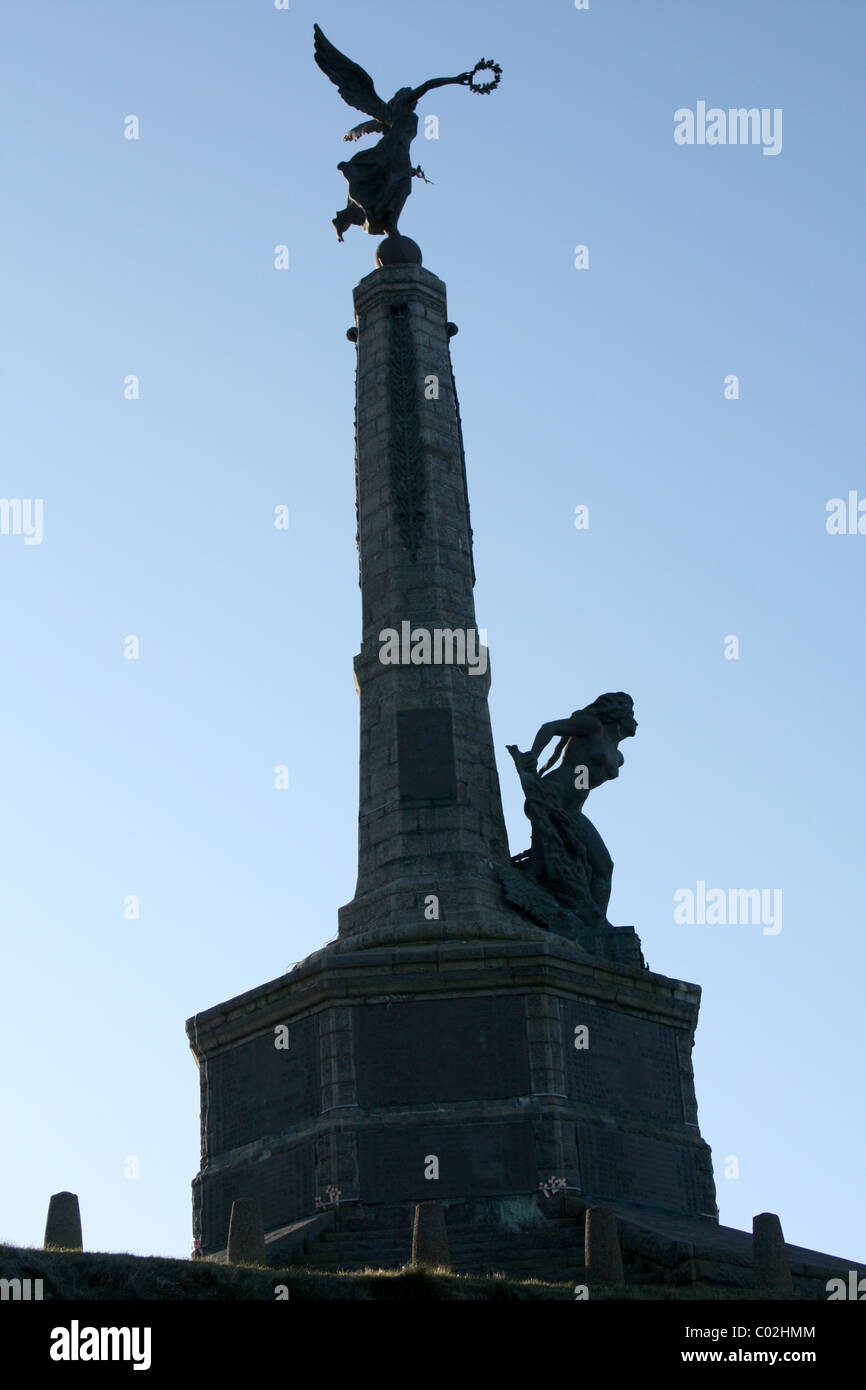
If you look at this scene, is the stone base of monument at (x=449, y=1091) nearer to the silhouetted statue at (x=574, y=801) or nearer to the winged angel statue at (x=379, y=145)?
the silhouetted statue at (x=574, y=801)

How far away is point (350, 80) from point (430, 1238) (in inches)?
918

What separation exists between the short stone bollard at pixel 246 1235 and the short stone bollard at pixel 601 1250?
3.32 meters

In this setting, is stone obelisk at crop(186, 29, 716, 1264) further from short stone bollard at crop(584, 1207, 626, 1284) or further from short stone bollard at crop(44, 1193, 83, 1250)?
short stone bollard at crop(584, 1207, 626, 1284)

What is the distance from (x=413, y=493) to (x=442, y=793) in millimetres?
5312

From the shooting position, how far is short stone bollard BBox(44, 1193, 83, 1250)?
2141cm

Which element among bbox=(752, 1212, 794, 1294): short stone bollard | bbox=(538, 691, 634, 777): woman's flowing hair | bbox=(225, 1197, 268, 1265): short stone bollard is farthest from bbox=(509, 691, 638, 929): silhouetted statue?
bbox=(225, 1197, 268, 1265): short stone bollard

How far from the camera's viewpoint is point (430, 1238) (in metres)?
20.0

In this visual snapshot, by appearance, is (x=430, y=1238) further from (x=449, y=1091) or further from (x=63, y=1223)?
(x=449, y=1091)

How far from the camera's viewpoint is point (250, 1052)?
91.2 feet

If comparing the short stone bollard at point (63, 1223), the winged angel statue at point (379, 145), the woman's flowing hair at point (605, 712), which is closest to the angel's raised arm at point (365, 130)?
the winged angel statue at point (379, 145)

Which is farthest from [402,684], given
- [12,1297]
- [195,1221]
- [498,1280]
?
[12,1297]

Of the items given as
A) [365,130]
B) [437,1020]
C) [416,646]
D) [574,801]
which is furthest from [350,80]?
[437,1020]

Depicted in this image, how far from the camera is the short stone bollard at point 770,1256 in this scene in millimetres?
21047
